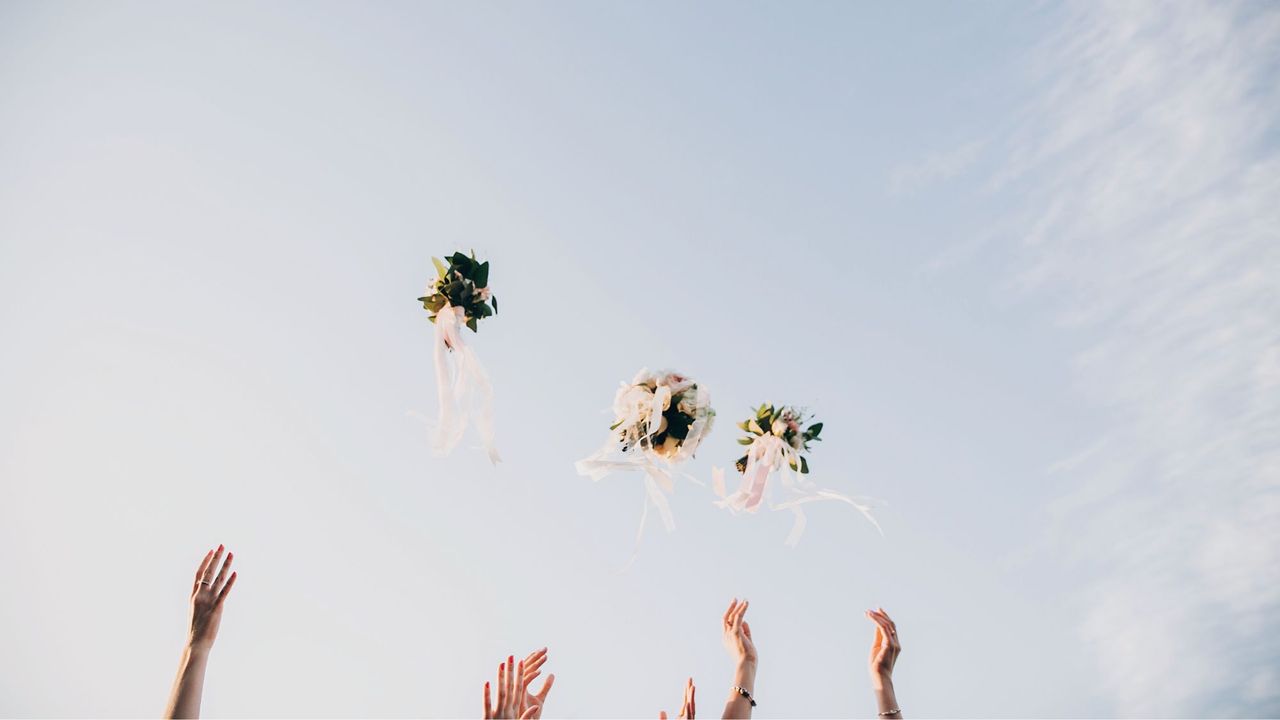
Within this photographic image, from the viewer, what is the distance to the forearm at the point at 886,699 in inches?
216

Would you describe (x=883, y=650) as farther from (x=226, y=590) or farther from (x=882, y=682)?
(x=226, y=590)

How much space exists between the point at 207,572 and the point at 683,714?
12.2 ft

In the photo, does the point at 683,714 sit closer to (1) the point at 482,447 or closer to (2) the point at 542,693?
(2) the point at 542,693

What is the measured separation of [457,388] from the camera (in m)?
6.61

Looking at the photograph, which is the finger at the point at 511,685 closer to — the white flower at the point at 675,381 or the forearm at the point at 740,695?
the forearm at the point at 740,695

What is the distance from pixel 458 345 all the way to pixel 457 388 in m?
0.43

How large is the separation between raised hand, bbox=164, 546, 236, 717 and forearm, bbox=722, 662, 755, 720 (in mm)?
3426

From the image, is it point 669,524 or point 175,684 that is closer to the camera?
point 175,684

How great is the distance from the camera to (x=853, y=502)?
6938 mm

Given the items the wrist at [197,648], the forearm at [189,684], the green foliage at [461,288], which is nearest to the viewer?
the forearm at [189,684]

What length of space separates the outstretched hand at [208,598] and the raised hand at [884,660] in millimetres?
4751

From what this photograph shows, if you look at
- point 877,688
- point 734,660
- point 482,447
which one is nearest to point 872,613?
point 877,688

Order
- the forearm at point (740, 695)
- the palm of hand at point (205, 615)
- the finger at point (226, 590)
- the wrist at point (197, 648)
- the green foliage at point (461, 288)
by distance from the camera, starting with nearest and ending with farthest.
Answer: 1. the wrist at point (197, 648)
2. the palm of hand at point (205, 615)
3. the finger at point (226, 590)
4. the forearm at point (740, 695)
5. the green foliage at point (461, 288)

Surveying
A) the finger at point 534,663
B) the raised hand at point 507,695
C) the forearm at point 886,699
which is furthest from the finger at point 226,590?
the forearm at point 886,699
